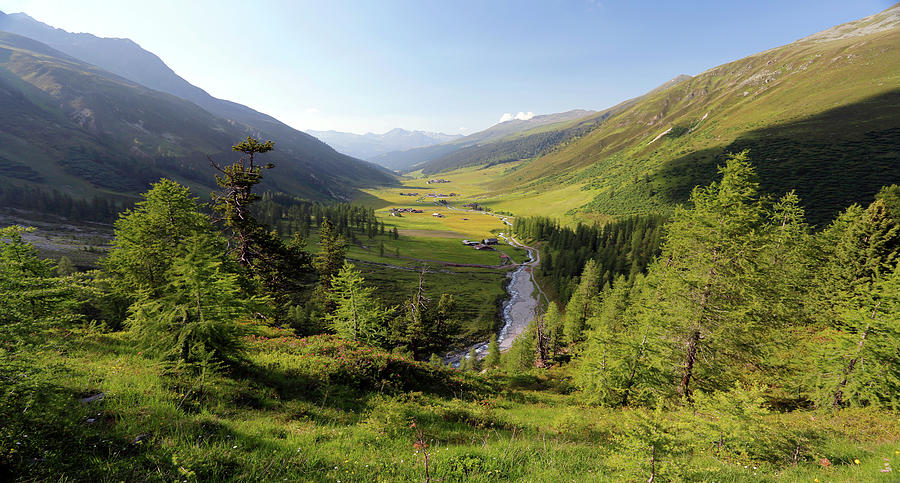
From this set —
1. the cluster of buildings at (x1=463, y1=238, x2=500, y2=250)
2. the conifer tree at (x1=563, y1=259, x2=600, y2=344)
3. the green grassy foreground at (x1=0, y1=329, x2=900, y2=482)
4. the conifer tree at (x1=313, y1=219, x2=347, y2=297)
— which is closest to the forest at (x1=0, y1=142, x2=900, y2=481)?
the green grassy foreground at (x1=0, y1=329, x2=900, y2=482)

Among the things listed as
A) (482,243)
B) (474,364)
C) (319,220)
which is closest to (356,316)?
(474,364)

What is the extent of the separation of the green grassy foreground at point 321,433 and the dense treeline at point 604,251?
215 ft

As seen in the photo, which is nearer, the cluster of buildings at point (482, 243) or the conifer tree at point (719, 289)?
the conifer tree at point (719, 289)

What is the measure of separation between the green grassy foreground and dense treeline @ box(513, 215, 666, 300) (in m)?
65.6

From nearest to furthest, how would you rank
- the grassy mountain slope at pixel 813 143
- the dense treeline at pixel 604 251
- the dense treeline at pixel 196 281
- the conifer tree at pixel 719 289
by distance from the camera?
the dense treeline at pixel 196 281
the conifer tree at pixel 719 289
the dense treeline at pixel 604 251
the grassy mountain slope at pixel 813 143

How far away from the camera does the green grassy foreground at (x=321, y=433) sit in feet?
19.2

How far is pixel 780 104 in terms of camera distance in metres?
174

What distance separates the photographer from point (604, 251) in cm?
9731

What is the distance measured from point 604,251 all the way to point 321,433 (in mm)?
103054

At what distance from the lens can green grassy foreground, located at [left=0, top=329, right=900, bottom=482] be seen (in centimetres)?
585

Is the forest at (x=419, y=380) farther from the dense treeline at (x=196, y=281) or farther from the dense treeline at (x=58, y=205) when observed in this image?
the dense treeline at (x=58, y=205)

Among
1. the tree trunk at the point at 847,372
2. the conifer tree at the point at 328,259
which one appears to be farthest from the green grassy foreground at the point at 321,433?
the conifer tree at the point at 328,259

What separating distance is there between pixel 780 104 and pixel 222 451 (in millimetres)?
266941

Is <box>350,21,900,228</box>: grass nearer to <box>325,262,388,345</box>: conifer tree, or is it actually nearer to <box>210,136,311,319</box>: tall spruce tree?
<box>325,262,388,345</box>: conifer tree
